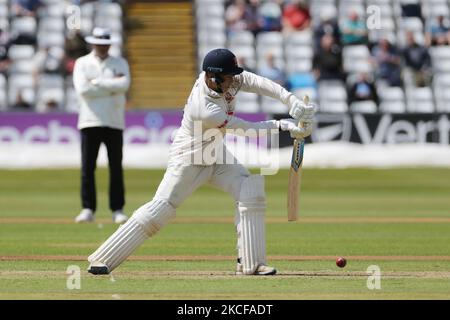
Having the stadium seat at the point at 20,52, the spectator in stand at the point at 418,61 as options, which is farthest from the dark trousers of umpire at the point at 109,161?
the spectator in stand at the point at 418,61

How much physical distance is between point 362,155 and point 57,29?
6.89 meters

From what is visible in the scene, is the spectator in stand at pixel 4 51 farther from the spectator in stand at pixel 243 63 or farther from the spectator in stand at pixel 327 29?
the spectator in stand at pixel 327 29

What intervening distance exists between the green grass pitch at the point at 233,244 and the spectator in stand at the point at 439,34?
6.04 meters

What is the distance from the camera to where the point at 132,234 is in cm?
834

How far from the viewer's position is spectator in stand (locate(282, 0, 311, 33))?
80.9 ft

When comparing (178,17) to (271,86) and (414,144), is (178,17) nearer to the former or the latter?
(414,144)

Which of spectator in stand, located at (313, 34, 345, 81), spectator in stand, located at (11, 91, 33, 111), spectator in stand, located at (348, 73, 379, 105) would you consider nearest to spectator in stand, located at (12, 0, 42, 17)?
spectator in stand, located at (11, 91, 33, 111)

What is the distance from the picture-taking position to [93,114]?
42.1ft

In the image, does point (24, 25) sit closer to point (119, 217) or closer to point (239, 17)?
point (239, 17)

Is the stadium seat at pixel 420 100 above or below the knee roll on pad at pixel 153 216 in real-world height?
above

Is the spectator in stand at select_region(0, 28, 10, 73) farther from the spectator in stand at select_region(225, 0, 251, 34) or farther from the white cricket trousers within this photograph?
the white cricket trousers

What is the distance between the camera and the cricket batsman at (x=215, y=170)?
822cm
